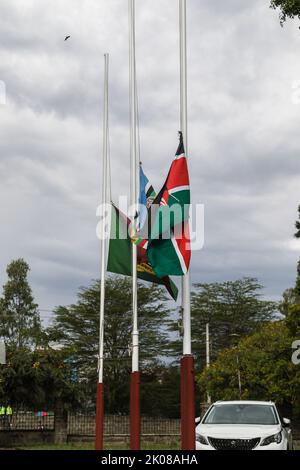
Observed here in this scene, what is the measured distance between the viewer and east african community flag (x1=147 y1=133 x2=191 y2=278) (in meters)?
11.6

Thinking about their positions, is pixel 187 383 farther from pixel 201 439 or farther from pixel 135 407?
pixel 135 407

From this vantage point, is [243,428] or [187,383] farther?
[243,428]

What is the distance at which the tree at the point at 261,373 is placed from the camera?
115ft

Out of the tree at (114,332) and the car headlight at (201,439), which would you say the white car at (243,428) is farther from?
the tree at (114,332)

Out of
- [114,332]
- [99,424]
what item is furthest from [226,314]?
[99,424]

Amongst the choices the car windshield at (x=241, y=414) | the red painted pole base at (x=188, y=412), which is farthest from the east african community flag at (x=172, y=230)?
the car windshield at (x=241, y=414)

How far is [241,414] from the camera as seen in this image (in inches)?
612

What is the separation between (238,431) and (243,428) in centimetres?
20

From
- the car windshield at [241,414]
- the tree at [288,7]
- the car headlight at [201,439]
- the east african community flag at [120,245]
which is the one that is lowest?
the car headlight at [201,439]

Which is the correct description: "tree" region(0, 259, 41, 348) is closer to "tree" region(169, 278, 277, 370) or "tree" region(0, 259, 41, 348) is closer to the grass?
"tree" region(169, 278, 277, 370)

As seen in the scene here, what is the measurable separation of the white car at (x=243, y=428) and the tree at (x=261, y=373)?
17.4m
